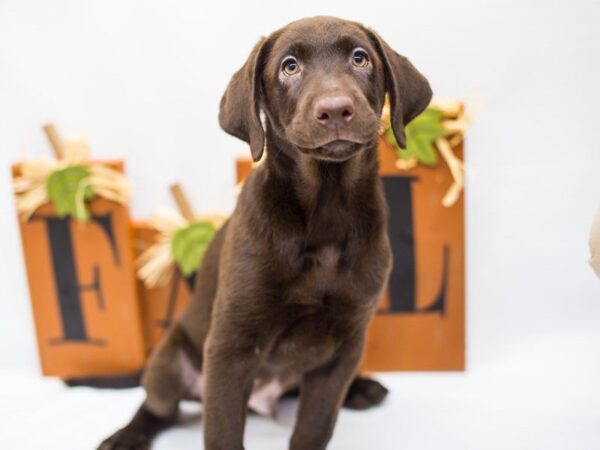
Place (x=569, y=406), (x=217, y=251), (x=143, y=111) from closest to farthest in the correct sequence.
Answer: (x=217, y=251)
(x=569, y=406)
(x=143, y=111)

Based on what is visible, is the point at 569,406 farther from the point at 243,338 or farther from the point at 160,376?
the point at 160,376

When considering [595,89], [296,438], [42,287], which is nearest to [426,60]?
[595,89]

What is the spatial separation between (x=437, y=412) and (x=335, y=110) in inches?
47.7

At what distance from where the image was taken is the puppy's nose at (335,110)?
1413mm

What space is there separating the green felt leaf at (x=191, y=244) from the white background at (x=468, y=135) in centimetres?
22

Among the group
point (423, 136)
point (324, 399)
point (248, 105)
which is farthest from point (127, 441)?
point (423, 136)

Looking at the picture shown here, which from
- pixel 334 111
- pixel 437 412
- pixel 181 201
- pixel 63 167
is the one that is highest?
pixel 334 111

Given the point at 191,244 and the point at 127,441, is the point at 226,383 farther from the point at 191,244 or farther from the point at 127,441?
the point at 191,244

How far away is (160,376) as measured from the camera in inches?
80.5

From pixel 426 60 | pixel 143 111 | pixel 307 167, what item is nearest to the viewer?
pixel 307 167

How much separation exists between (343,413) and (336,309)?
68cm

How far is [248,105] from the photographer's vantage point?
64.2 inches

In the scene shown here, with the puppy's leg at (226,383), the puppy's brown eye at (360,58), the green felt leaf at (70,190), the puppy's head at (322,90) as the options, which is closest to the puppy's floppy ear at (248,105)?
the puppy's head at (322,90)

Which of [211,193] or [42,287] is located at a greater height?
[211,193]
